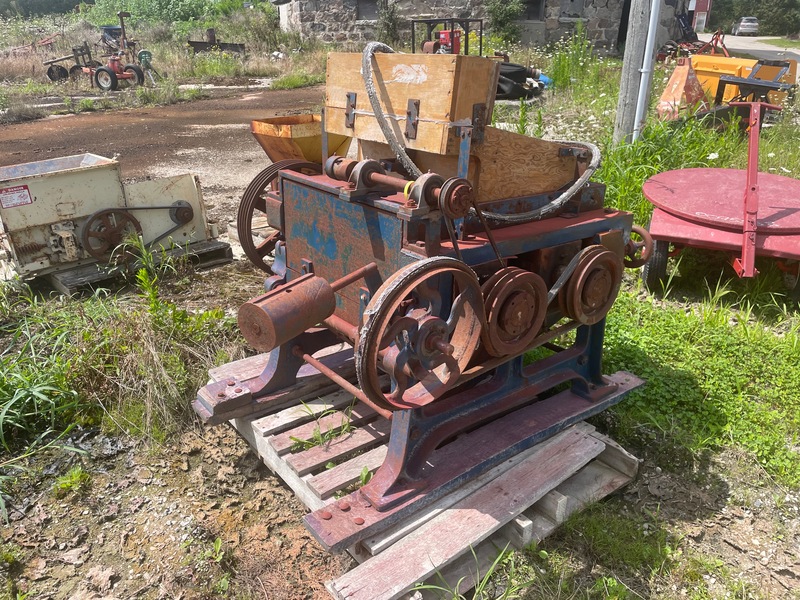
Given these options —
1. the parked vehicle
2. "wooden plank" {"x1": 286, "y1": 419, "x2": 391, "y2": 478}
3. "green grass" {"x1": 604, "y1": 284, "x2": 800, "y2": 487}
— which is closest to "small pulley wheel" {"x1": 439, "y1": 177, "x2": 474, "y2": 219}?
"wooden plank" {"x1": 286, "y1": 419, "x2": 391, "y2": 478}

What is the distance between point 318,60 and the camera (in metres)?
15.6

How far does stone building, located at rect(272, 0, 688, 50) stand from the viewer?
15.9 metres

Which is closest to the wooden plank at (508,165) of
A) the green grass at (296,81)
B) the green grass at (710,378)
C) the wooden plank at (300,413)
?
the wooden plank at (300,413)

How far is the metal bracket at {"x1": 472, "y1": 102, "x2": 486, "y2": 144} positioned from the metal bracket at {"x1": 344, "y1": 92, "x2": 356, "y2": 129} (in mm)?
635

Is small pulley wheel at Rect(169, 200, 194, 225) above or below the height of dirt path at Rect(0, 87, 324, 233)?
above

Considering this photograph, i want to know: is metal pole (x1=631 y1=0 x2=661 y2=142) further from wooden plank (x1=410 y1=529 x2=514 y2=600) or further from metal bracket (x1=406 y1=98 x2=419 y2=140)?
wooden plank (x1=410 y1=529 x2=514 y2=600)

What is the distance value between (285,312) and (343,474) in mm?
734

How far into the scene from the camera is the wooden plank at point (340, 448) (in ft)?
8.02

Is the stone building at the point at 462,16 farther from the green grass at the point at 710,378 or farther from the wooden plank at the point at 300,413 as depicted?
the wooden plank at the point at 300,413

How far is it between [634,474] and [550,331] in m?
0.76

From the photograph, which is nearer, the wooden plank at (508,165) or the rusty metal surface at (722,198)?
the wooden plank at (508,165)

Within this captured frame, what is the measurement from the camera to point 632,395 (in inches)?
124

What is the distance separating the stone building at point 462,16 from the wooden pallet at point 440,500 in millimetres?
15534

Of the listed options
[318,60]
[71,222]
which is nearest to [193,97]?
[318,60]
